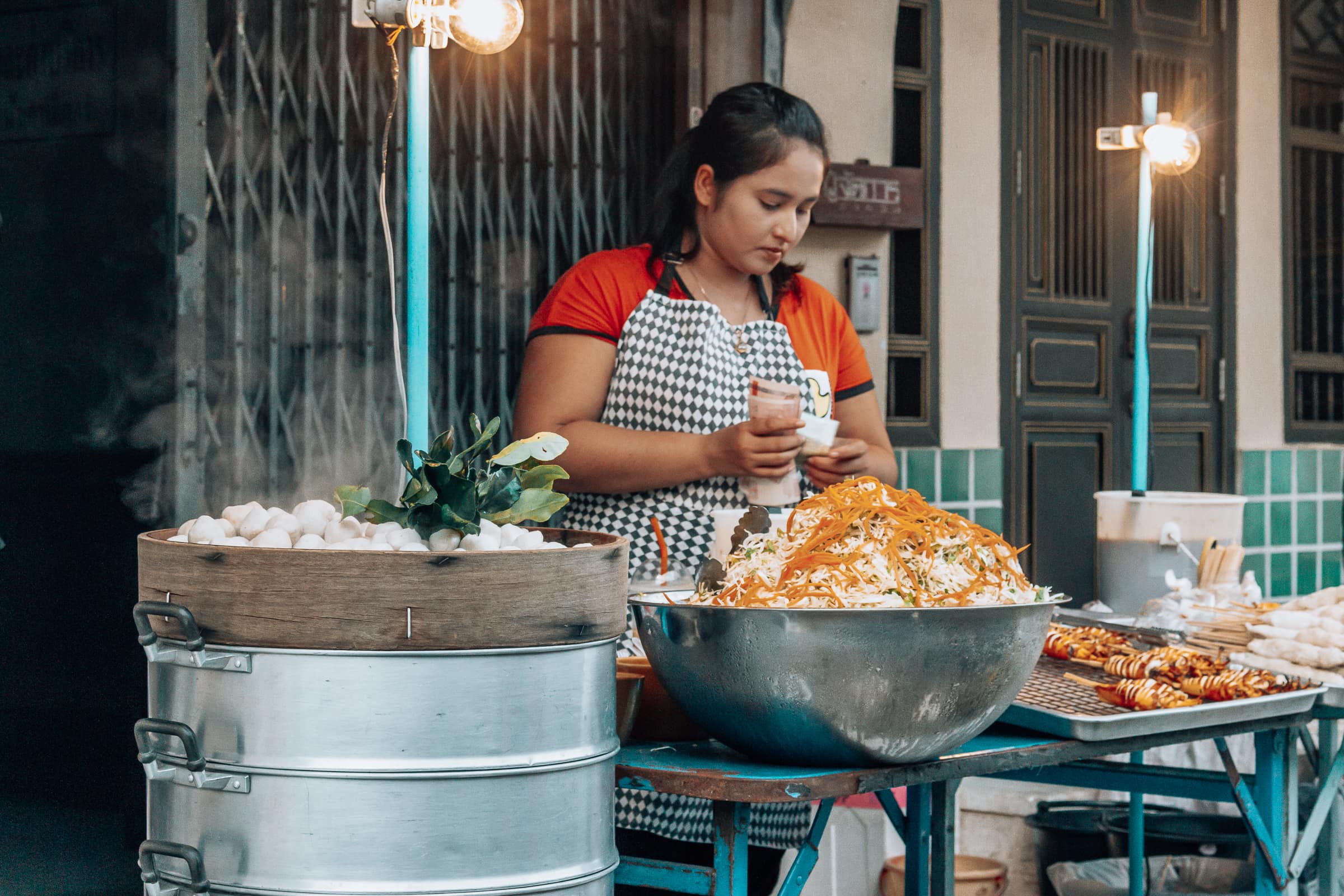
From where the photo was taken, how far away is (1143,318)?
3.47 metres

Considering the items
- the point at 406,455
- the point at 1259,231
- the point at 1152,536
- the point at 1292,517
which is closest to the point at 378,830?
the point at 406,455

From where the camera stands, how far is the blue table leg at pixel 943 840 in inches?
87.4

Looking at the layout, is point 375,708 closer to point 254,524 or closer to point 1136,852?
point 254,524

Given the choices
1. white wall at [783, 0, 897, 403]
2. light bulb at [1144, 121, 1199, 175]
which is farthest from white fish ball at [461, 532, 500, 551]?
white wall at [783, 0, 897, 403]

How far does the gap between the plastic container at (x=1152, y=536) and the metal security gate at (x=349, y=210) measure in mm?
1926

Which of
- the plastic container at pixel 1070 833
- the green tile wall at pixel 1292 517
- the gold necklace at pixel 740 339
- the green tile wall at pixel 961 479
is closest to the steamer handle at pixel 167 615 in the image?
the gold necklace at pixel 740 339

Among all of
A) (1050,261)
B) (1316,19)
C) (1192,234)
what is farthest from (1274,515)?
(1316,19)

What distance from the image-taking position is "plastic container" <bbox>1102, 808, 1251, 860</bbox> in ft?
11.5

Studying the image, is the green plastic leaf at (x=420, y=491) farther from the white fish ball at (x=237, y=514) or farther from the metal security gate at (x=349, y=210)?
the metal security gate at (x=349, y=210)

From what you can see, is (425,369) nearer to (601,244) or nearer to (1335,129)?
(601,244)

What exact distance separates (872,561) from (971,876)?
198 cm

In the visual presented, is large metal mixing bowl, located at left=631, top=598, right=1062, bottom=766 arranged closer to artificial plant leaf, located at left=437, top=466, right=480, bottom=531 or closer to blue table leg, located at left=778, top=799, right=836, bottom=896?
blue table leg, located at left=778, top=799, right=836, bottom=896

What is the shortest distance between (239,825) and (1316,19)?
6.46 metres

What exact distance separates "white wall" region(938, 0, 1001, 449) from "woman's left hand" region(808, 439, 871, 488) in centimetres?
263
